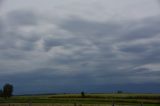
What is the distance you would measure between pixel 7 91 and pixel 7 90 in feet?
1.25

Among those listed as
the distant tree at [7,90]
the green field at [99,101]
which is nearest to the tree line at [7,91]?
the distant tree at [7,90]

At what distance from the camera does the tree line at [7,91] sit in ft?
481

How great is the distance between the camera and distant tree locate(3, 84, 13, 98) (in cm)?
14646

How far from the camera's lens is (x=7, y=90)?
148000 millimetres

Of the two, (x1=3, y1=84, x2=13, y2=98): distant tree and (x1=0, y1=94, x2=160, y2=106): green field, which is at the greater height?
(x1=3, y1=84, x2=13, y2=98): distant tree

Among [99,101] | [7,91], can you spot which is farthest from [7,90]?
[99,101]

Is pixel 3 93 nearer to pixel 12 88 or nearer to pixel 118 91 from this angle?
pixel 12 88

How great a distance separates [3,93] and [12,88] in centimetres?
410

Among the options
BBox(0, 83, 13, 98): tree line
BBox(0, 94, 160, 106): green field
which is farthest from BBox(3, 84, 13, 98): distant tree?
BBox(0, 94, 160, 106): green field

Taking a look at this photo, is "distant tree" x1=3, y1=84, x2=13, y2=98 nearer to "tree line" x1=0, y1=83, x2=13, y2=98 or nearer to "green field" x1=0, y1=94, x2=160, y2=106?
"tree line" x1=0, y1=83, x2=13, y2=98

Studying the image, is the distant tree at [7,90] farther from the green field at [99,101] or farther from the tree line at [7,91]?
the green field at [99,101]

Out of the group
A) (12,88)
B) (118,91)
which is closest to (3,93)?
(12,88)

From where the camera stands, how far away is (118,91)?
15412 cm

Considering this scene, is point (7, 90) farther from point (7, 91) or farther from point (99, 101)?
point (99, 101)
